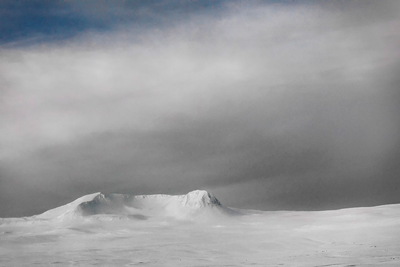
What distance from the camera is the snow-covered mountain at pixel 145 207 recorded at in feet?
474

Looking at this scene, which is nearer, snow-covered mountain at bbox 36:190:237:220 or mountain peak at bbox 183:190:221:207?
snow-covered mountain at bbox 36:190:237:220

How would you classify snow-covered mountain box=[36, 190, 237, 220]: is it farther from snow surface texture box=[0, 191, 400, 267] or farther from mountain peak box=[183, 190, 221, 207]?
snow surface texture box=[0, 191, 400, 267]

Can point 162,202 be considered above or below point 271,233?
above

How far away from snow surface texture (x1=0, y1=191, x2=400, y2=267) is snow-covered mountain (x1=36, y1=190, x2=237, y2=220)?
1.16 feet

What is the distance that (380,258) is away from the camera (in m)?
53.7

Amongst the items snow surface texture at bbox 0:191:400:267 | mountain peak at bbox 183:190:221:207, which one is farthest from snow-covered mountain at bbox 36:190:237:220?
snow surface texture at bbox 0:191:400:267

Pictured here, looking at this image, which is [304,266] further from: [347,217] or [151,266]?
[347,217]

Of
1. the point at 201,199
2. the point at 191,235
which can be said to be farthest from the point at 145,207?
the point at 191,235

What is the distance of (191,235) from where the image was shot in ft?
361

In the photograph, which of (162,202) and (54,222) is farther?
(162,202)

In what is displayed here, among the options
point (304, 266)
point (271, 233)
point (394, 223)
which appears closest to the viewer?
point (304, 266)

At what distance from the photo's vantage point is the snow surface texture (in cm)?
6506

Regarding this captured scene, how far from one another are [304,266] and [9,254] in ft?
198

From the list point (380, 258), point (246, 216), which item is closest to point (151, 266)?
point (380, 258)
